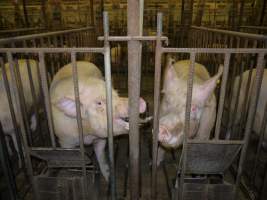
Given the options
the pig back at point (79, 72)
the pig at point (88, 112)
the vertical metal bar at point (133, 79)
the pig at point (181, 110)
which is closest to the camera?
the vertical metal bar at point (133, 79)

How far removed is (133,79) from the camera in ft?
6.79

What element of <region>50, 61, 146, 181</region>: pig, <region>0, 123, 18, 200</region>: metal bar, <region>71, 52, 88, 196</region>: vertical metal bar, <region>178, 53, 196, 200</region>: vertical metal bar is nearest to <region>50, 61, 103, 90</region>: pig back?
<region>50, 61, 146, 181</region>: pig

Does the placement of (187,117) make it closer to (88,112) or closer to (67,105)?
(88,112)

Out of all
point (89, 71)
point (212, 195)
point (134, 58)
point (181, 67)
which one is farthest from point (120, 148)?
point (134, 58)

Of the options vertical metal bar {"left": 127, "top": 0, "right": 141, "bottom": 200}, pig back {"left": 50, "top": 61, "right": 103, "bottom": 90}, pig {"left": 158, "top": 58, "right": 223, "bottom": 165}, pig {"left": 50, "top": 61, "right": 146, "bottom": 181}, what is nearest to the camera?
vertical metal bar {"left": 127, "top": 0, "right": 141, "bottom": 200}

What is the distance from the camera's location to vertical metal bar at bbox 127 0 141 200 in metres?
1.89

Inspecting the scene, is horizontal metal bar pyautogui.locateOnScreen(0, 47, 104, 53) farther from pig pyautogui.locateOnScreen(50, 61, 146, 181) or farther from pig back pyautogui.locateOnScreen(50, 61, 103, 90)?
pig back pyautogui.locateOnScreen(50, 61, 103, 90)

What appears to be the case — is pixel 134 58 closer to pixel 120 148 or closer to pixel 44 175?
pixel 44 175

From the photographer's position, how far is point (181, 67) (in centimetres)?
395

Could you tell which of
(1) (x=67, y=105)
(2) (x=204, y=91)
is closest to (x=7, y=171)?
(1) (x=67, y=105)

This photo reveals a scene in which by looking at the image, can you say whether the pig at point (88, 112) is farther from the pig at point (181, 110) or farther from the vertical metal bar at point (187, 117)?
the vertical metal bar at point (187, 117)

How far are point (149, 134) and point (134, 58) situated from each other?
8.64ft

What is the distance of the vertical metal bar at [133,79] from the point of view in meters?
1.89

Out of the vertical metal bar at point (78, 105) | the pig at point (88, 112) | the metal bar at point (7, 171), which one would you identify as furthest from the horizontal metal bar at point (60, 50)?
the metal bar at point (7, 171)
